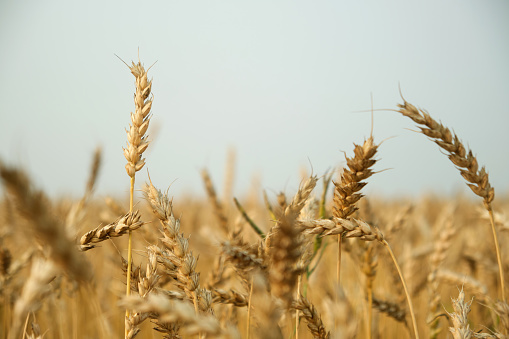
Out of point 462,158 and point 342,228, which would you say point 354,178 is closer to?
point 342,228

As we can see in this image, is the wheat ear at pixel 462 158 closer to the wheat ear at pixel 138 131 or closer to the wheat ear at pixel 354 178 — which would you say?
the wheat ear at pixel 354 178

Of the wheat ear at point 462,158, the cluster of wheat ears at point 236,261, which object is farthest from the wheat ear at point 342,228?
the wheat ear at point 462,158

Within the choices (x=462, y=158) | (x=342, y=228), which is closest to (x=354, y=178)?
(x=342, y=228)

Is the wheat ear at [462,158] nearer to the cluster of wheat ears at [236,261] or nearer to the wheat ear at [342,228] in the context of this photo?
the cluster of wheat ears at [236,261]

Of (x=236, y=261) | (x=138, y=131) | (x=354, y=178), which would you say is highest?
(x=138, y=131)

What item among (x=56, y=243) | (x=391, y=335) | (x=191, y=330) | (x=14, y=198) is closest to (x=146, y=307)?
(x=191, y=330)

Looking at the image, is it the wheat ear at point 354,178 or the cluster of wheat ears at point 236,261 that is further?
the wheat ear at point 354,178

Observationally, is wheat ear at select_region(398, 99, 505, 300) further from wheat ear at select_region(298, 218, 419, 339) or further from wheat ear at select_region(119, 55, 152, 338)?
wheat ear at select_region(119, 55, 152, 338)

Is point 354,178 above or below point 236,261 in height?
above

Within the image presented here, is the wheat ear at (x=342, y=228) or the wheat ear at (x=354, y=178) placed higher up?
the wheat ear at (x=354, y=178)

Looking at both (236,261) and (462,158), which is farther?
(462,158)

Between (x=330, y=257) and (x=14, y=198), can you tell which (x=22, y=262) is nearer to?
(x=14, y=198)

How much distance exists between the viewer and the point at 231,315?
1.74 m

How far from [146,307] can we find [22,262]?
1669 millimetres
